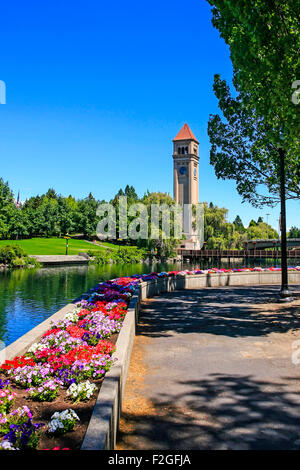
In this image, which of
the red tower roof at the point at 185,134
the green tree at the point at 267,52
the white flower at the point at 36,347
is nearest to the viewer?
the white flower at the point at 36,347

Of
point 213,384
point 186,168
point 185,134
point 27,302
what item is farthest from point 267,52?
point 185,134

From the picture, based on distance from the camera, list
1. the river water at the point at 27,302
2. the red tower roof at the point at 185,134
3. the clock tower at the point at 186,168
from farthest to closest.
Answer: the red tower roof at the point at 185,134 < the clock tower at the point at 186,168 < the river water at the point at 27,302

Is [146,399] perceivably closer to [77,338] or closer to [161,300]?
[77,338]

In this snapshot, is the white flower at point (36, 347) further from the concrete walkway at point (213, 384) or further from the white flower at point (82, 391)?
the white flower at point (82, 391)

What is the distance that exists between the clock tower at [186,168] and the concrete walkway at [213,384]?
115 metres

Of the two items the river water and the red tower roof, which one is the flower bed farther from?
the red tower roof

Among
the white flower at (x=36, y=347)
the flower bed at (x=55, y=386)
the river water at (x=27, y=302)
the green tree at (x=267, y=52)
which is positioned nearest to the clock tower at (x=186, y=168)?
the river water at (x=27, y=302)

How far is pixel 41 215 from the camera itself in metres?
107

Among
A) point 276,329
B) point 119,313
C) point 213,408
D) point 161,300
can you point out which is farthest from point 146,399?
point 161,300

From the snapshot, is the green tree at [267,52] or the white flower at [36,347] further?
the green tree at [267,52]

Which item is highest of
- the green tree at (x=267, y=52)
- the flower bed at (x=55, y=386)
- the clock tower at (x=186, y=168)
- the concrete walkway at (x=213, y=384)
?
the clock tower at (x=186, y=168)

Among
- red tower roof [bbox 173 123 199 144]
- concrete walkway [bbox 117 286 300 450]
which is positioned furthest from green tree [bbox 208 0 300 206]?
red tower roof [bbox 173 123 199 144]

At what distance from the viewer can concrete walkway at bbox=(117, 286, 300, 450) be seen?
16.5 feet

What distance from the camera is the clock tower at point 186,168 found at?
12700 centimetres
